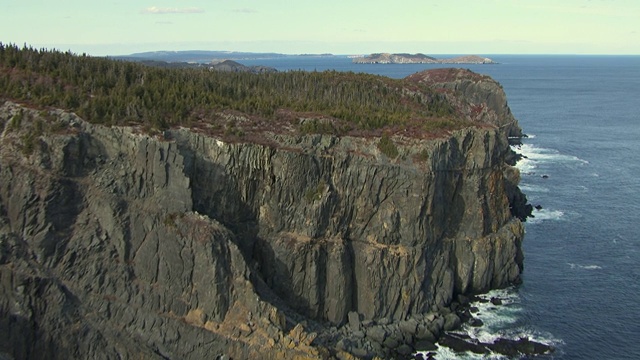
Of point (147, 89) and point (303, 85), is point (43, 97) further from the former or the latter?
point (303, 85)

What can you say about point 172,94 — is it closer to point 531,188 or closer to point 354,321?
point 354,321

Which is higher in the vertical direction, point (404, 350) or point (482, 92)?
point (482, 92)

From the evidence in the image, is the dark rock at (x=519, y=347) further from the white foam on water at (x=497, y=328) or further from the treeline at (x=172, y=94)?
the treeline at (x=172, y=94)

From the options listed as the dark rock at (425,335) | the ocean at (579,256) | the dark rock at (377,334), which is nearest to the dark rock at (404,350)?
the dark rock at (377,334)

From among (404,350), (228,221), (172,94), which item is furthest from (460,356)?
(172,94)

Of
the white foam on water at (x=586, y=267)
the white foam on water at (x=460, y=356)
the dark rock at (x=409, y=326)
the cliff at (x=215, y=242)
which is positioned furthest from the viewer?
the white foam on water at (x=586, y=267)

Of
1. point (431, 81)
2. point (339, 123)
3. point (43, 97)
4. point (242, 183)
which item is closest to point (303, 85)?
point (339, 123)
